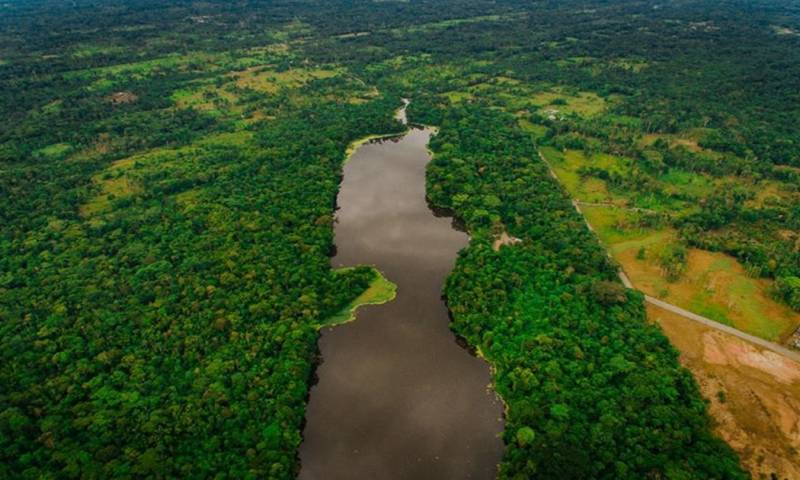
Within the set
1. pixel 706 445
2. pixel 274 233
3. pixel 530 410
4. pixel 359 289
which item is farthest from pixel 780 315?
pixel 274 233

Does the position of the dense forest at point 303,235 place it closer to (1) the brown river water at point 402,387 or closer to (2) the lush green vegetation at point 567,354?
(2) the lush green vegetation at point 567,354

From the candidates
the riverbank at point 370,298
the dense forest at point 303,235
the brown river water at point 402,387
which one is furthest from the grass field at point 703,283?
the riverbank at point 370,298

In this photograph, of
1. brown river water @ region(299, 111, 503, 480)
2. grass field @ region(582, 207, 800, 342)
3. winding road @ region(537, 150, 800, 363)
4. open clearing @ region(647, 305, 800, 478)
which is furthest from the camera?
grass field @ region(582, 207, 800, 342)

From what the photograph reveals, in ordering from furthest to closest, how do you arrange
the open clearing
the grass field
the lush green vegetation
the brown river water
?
1. the grass field
2. the brown river water
3. the open clearing
4. the lush green vegetation

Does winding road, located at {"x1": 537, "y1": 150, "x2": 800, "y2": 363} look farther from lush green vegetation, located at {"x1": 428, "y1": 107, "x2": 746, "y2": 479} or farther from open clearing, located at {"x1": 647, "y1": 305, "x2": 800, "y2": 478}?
lush green vegetation, located at {"x1": 428, "y1": 107, "x2": 746, "y2": 479}

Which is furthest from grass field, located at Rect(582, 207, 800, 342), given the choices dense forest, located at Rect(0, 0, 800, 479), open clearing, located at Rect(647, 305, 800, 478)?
open clearing, located at Rect(647, 305, 800, 478)

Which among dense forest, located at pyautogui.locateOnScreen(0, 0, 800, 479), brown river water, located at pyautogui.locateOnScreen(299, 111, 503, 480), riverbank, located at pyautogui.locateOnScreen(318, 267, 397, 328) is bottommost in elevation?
brown river water, located at pyautogui.locateOnScreen(299, 111, 503, 480)

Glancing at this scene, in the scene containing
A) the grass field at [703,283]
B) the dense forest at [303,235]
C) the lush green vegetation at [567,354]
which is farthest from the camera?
the grass field at [703,283]
